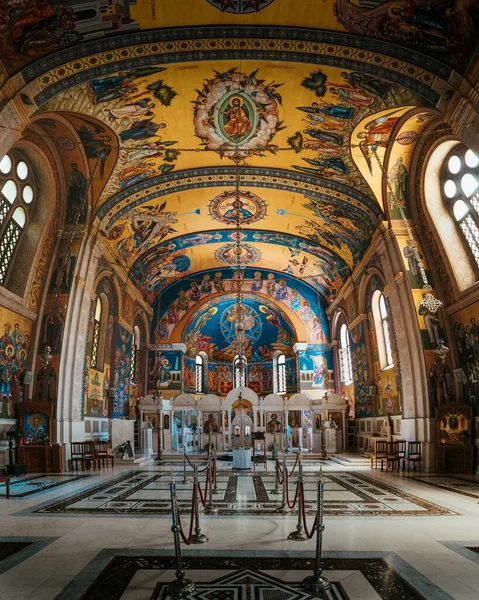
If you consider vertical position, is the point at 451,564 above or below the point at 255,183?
below

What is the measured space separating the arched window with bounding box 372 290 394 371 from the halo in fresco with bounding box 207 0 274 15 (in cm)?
1147

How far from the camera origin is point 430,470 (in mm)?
13875

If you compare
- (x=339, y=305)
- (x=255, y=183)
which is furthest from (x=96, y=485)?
(x=339, y=305)

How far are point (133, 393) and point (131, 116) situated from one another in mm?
14517

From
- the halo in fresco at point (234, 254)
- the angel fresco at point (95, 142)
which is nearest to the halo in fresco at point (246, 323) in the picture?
the halo in fresco at point (234, 254)

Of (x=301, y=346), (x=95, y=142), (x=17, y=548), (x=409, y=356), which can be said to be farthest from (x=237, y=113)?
(x=301, y=346)

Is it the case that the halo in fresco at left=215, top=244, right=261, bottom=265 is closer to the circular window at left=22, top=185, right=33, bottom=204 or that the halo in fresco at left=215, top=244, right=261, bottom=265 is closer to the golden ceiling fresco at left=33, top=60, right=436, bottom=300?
the golden ceiling fresco at left=33, top=60, right=436, bottom=300

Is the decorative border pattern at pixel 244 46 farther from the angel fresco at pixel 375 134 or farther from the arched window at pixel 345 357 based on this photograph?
the arched window at pixel 345 357

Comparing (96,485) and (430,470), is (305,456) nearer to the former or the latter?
(430,470)

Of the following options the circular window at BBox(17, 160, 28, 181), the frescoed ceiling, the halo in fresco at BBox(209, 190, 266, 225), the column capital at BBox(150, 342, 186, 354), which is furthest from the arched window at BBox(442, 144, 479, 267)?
the column capital at BBox(150, 342, 186, 354)

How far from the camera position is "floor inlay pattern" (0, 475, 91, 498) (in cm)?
1056

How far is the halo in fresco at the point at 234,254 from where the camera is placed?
2470 cm

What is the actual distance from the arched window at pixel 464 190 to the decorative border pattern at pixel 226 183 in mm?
2549

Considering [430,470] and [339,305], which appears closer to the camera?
[430,470]
